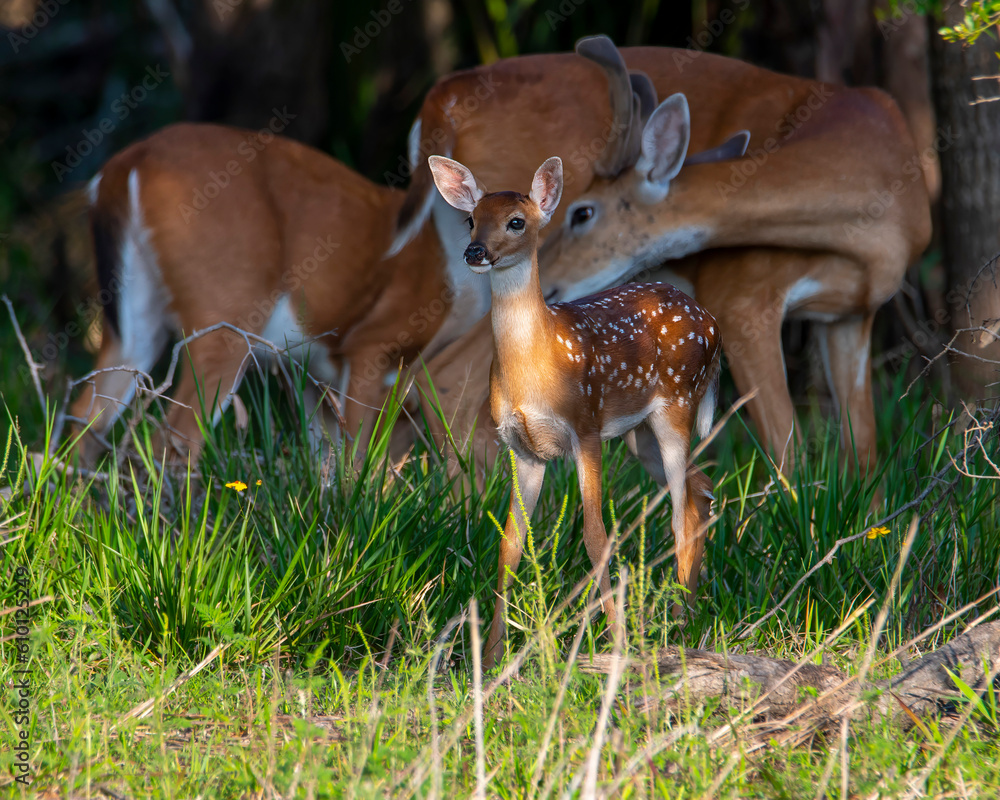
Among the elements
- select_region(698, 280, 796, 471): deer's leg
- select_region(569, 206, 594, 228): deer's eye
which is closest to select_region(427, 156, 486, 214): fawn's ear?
select_region(569, 206, 594, 228): deer's eye

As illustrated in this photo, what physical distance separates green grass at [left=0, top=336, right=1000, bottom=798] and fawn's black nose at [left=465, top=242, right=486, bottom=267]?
0.67m

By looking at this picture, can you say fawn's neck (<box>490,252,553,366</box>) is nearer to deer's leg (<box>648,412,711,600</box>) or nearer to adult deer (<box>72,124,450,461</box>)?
deer's leg (<box>648,412,711,600</box>)

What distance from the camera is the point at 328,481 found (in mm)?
3863

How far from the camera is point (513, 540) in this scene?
313cm

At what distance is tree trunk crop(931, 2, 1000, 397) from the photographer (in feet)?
17.5

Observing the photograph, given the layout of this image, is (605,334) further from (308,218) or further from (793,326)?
(793,326)

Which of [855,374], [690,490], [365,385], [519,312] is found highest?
[519,312]

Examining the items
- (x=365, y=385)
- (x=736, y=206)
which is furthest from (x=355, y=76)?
(x=736, y=206)

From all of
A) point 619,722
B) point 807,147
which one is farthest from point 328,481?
point 807,147

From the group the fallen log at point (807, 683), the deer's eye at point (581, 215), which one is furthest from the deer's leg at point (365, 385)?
the fallen log at point (807, 683)

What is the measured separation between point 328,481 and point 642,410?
48.8 inches

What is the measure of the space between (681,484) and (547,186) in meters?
0.93

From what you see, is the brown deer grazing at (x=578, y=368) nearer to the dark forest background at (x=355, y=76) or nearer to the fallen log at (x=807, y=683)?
the fallen log at (x=807, y=683)

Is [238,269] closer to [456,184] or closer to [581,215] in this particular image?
[581,215]
